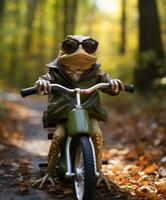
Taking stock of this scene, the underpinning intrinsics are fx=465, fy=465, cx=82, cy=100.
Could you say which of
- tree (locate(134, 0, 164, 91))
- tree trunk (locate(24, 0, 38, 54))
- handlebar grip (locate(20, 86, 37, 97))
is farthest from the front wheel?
tree trunk (locate(24, 0, 38, 54))

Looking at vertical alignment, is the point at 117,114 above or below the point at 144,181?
above

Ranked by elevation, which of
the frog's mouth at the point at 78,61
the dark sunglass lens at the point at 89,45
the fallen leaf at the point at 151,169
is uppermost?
the dark sunglass lens at the point at 89,45

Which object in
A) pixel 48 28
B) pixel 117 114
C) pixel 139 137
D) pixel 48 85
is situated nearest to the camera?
pixel 48 85

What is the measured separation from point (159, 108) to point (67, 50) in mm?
5569

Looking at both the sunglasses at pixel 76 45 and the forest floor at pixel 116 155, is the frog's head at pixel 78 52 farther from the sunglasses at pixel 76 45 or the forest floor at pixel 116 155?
the forest floor at pixel 116 155

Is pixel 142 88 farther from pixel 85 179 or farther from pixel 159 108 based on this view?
pixel 85 179

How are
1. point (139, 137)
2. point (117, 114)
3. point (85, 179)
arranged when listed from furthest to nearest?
point (117, 114) → point (139, 137) → point (85, 179)

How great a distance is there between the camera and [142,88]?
561 inches

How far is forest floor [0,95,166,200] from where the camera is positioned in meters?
5.28

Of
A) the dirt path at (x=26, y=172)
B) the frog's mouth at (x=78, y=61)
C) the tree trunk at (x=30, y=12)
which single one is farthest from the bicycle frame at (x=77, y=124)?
the tree trunk at (x=30, y=12)

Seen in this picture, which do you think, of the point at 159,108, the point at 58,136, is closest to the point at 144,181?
the point at 58,136

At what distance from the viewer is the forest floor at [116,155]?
5281 mm

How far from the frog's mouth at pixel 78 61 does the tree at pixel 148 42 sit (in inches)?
321

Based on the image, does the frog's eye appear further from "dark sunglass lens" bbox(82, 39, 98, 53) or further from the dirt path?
the dirt path
